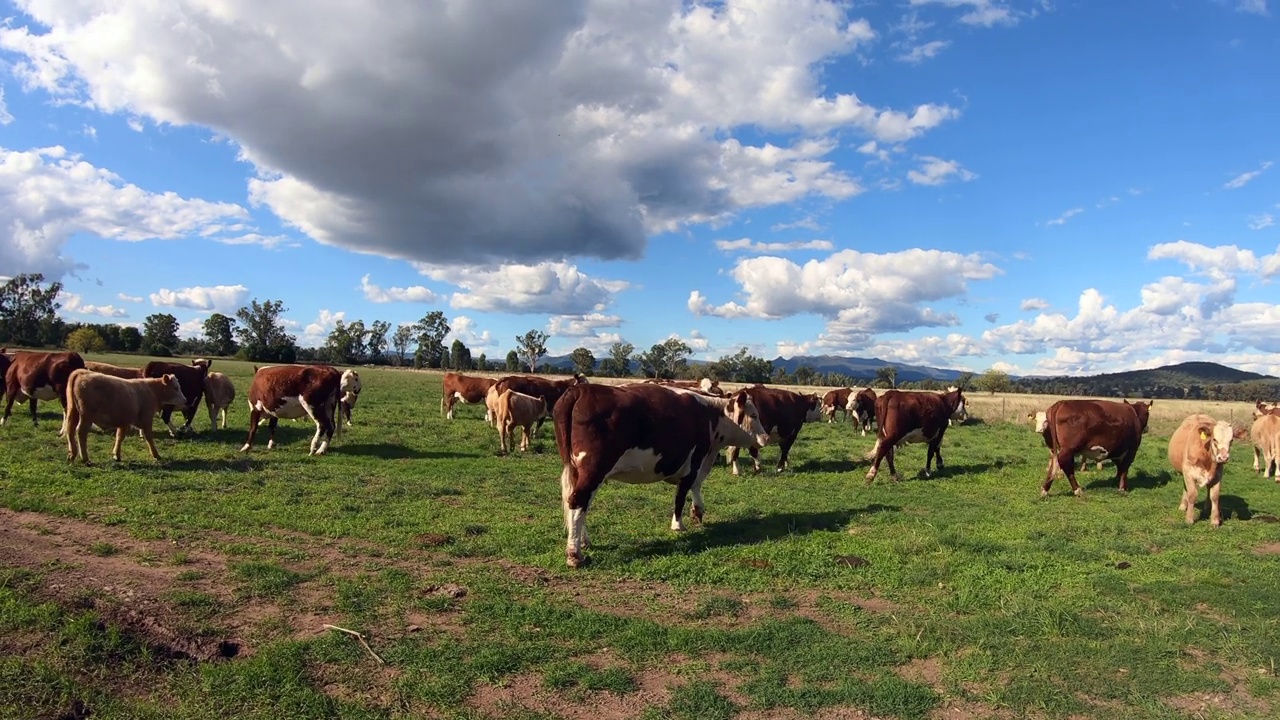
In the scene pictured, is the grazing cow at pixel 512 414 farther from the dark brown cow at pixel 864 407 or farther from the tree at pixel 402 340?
the tree at pixel 402 340

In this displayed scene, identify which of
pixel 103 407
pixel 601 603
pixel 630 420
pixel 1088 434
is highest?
pixel 630 420

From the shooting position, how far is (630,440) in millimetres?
9180

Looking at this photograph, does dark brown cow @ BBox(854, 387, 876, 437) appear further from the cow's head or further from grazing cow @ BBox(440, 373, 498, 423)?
the cow's head

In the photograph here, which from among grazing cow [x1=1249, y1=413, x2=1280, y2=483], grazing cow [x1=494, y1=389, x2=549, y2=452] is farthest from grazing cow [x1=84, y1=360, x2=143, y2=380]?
grazing cow [x1=1249, y1=413, x2=1280, y2=483]

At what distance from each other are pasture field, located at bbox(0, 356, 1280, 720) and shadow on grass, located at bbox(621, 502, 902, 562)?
0.22 ft

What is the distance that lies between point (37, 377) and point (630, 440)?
691 inches

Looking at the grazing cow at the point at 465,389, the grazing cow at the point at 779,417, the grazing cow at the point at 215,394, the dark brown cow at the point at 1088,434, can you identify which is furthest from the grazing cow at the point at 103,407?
the dark brown cow at the point at 1088,434

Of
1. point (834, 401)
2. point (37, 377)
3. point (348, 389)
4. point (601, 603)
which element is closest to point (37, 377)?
point (37, 377)

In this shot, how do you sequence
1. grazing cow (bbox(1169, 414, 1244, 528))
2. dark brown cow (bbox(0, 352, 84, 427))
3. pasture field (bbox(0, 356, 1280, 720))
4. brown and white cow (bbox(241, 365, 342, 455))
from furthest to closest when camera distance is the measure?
1. dark brown cow (bbox(0, 352, 84, 427))
2. brown and white cow (bbox(241, 365, 342, 455))
3. grazing cow (bbox(1169, 414, 1244, 528))
4. pasture field (bbox(0, 356, 1280, 720))

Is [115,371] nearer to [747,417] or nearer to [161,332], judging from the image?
[747,417]

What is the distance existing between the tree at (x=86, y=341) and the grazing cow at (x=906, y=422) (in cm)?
10762

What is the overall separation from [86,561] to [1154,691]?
10226 mm

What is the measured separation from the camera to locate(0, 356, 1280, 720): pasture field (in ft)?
16.8

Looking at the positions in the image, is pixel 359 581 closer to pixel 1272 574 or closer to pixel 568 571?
pixel 568 571
